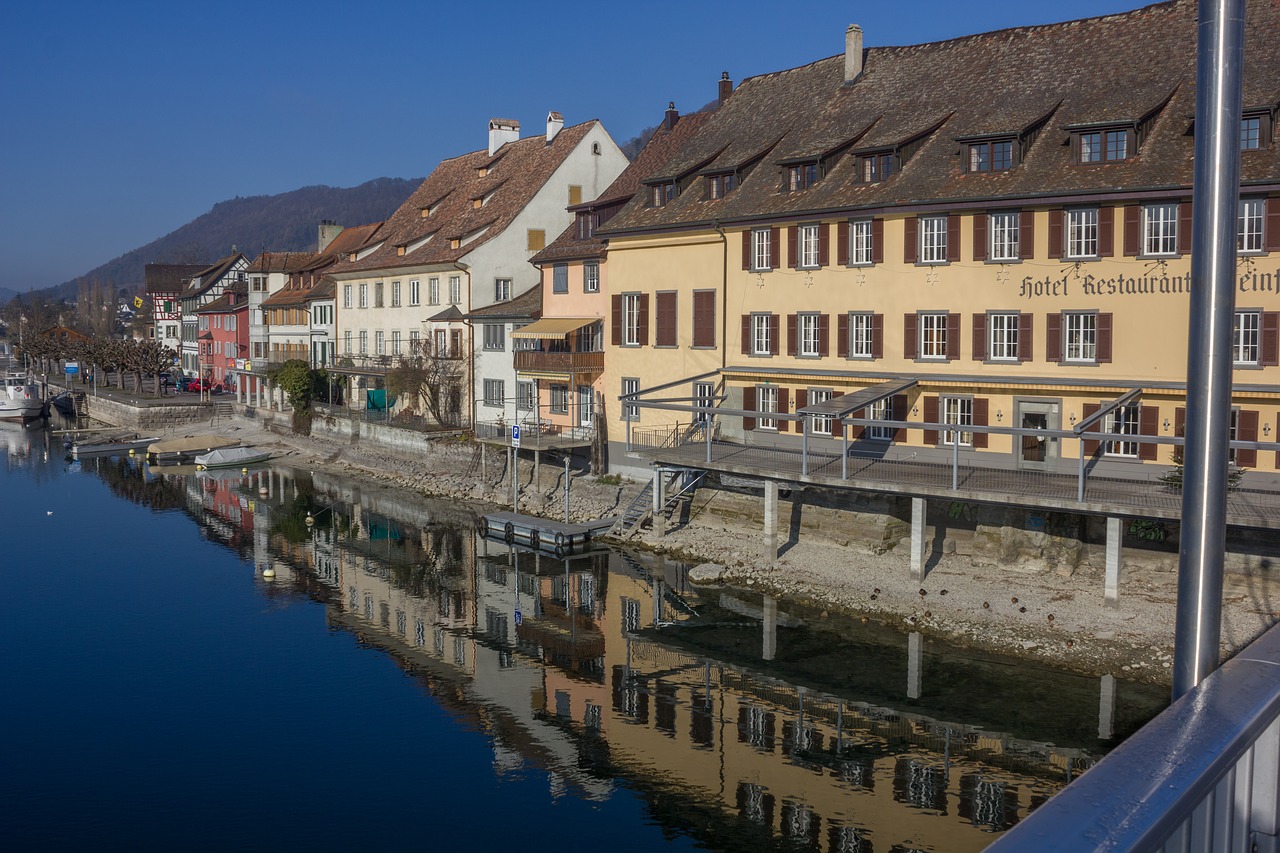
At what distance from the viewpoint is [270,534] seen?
1804 inches

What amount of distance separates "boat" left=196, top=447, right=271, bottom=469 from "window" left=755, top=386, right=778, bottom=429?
121ft

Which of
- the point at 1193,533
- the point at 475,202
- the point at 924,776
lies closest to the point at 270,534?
the point at 475,202

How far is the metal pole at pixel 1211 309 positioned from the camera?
4.59 m

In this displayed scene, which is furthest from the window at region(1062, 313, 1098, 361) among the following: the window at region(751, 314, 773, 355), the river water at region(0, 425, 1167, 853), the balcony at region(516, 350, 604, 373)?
the balcony at region(516, 350, 604, 373)

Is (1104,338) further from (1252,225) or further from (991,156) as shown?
(991,156)

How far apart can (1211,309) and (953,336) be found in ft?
96.8

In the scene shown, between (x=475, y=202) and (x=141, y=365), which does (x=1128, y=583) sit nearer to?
(x=475, y=202)

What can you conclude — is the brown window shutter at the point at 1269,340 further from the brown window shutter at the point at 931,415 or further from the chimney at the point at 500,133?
the chimney at the point at 500,133

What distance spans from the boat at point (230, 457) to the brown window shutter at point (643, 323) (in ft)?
103

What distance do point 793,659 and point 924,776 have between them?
22.1 feet

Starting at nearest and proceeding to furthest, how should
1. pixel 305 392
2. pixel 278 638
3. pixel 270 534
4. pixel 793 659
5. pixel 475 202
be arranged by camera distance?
pixel 793 659 → pixel 278 638 → pixel 270 534 → pixel 475 202 → pixel 305 392

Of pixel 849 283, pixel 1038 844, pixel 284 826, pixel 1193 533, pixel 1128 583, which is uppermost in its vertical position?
pixel 849 283

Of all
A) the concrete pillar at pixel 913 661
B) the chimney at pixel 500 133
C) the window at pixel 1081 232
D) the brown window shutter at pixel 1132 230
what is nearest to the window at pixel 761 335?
the window at pixel 1081 232

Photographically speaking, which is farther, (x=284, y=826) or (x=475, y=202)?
(x=475, y=202)
